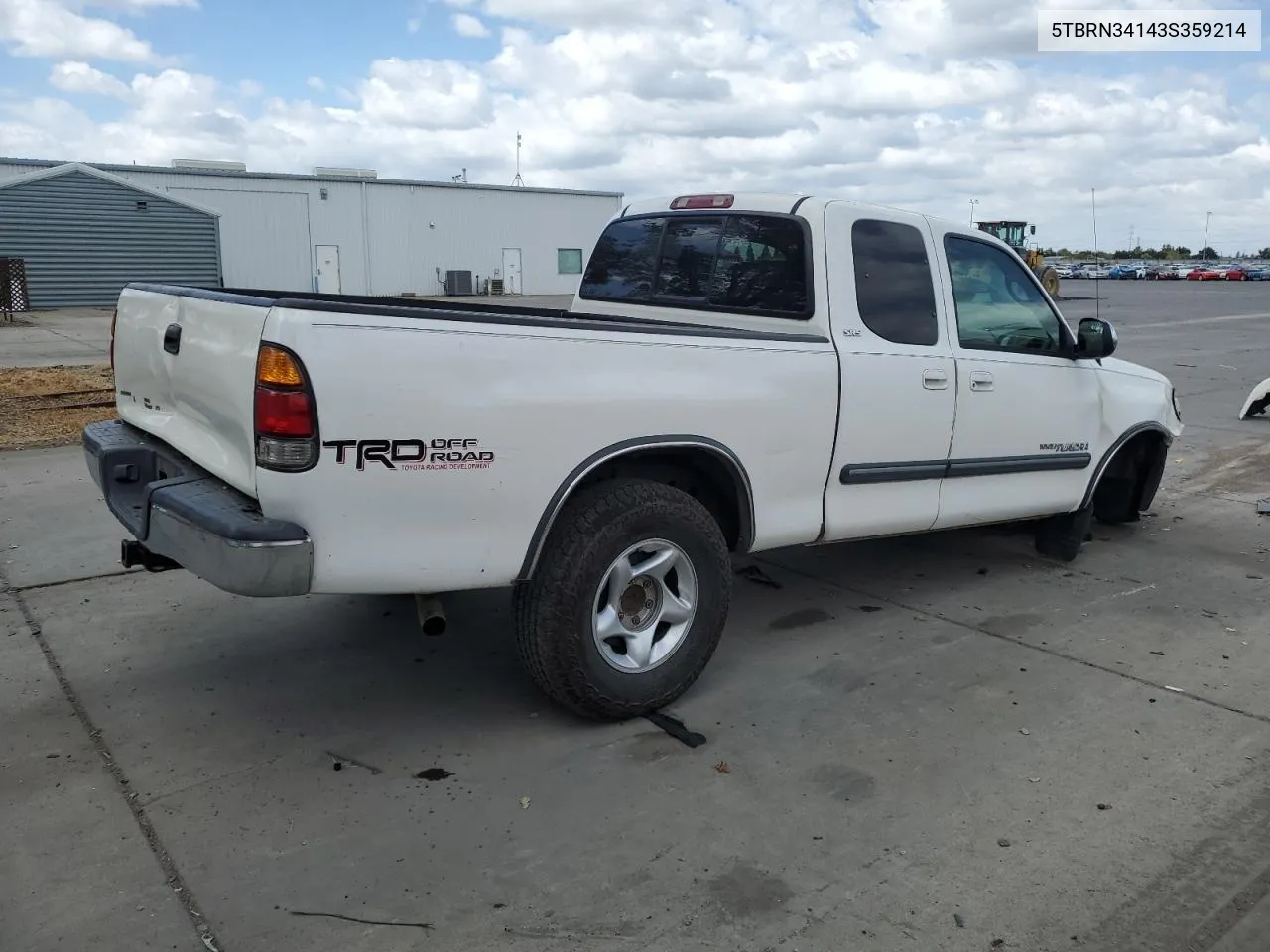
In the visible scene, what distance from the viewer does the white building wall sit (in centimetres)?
3569

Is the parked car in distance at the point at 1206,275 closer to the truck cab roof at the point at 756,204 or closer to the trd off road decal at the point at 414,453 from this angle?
the truck cab roof at the point at 756,204

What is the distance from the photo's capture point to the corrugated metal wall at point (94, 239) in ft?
97.2

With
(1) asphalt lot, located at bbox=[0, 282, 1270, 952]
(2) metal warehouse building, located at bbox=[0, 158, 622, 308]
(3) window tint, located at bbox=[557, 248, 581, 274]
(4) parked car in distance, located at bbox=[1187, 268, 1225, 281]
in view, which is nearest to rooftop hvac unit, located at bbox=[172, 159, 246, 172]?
(2) metal warehouse building, located at bbox=[0, 158, 622, 308]

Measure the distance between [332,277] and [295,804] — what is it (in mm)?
36918

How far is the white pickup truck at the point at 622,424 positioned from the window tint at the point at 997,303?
0.02m

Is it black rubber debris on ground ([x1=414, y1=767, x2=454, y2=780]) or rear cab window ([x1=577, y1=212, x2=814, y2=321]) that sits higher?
rear cab window ([x1=577, y1=212, x2=814, y2=321])

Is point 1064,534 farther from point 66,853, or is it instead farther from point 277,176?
point 277,176

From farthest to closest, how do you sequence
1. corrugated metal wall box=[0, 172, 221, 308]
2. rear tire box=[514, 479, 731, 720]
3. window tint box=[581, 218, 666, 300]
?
1. corrugated metal wall box=[0, 172, 221, 308]
2. window tint box=[581, 218, 666, 300]
3. rear tire box=[514, 479, 731, 720]

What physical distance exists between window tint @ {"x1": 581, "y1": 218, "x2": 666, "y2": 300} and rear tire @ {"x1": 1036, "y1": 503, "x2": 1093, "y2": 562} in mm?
2714

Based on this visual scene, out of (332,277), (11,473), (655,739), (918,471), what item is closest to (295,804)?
(655,739)

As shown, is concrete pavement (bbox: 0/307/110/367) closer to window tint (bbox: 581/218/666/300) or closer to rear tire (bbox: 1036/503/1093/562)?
window tint (bbox: 581/218/666/300)

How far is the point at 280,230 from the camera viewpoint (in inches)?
1447

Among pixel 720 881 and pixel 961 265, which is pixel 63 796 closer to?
pixel 720 881

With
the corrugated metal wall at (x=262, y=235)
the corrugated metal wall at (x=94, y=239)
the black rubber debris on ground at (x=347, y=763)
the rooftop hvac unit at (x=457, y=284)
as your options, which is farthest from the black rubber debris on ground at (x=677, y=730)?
the rooftop hvac unit at (x=457, y=284)
